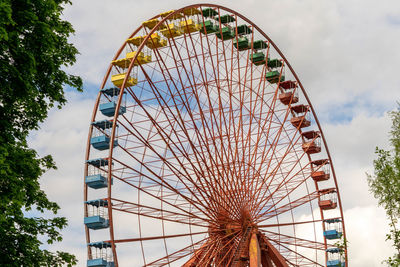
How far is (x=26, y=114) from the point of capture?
1686 cm

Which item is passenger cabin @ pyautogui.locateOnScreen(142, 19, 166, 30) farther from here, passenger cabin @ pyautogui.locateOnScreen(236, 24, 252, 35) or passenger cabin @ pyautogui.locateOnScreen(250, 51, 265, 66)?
passenger cabin @ pyautogui.locateOnScreen(250, 51, 265, 66)

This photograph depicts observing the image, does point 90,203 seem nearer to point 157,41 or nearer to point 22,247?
point 157,41

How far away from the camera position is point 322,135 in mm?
36625

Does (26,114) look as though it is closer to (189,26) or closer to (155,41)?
(155,41)

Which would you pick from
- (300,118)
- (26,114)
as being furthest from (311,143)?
(26,114)

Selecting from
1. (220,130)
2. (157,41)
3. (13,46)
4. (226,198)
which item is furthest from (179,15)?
(13,46)

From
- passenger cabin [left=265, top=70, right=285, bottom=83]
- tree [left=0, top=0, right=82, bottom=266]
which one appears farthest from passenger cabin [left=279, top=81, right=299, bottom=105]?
tree [left=0, top=0, right=82, bottom=266]

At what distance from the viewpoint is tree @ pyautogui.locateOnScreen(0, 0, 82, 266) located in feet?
50.2

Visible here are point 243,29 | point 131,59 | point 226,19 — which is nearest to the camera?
point 131,59

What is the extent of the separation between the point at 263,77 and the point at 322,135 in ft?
17.7

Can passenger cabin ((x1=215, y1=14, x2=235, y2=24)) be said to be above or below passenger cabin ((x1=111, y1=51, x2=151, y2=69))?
above

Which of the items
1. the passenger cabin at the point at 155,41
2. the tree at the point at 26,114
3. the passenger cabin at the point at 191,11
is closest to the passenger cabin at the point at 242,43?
the passenger cabin at the point at 191,11

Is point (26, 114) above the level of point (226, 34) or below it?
below

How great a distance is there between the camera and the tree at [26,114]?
15289 mm
